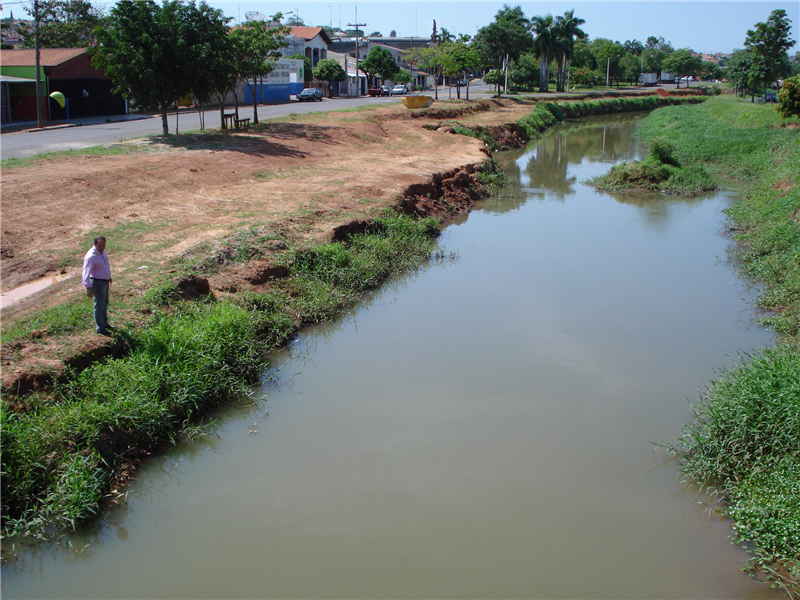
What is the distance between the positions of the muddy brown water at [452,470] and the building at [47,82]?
109 ft

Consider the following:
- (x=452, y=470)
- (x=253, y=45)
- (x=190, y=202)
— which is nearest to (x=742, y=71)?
(x=253, y=45)

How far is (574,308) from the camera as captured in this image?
11750 millimetres

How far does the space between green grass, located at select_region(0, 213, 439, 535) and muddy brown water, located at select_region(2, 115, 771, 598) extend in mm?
358

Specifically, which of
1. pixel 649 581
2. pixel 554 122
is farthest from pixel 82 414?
pixel 554 122

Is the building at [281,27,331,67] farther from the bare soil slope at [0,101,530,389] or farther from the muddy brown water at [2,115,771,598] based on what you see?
the muddy brown water at [2,115,771,598]

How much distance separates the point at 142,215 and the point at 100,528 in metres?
9.29

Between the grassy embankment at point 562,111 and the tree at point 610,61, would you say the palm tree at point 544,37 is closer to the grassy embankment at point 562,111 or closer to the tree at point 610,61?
the grassy embankment at point 562,111

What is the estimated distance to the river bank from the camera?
6.72m

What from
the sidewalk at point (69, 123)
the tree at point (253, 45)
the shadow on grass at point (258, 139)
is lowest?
the shadow on grass at point (258, 139)

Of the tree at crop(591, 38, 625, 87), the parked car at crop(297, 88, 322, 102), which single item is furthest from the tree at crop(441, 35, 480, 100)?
the tree at crop(591, 38, 625, 87)

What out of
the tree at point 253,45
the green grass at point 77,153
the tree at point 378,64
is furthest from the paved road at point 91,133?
the tree at point 378,64

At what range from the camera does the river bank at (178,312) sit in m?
6.72

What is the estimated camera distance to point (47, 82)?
3678 cm

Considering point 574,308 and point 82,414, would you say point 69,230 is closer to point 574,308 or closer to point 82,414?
point 82,414
